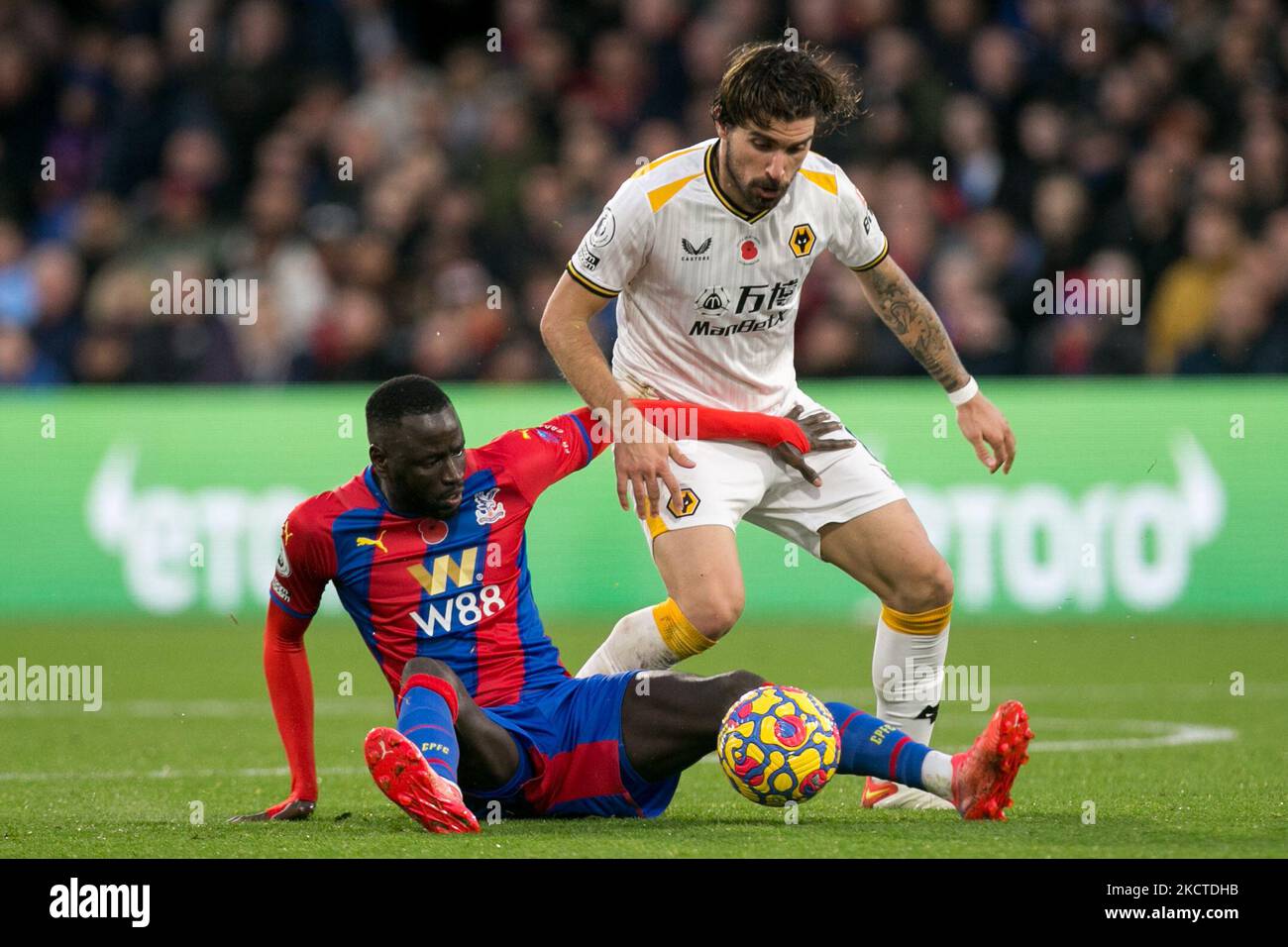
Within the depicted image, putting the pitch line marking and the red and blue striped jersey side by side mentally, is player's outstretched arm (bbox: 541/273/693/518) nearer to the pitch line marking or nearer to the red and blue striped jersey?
the red and blue striped jersey

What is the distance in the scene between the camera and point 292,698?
18.8ft

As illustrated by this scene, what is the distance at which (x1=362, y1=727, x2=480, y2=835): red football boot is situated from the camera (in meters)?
4.79

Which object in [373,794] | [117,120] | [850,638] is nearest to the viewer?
[373,794]

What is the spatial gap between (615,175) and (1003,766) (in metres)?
8.72

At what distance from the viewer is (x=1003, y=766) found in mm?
5219

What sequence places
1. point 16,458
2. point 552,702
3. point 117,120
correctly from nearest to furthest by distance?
1. point 552,702
2. point 16,458
3. point 117,120

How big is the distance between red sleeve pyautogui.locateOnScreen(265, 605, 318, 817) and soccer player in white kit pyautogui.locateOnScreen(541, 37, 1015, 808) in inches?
36.5

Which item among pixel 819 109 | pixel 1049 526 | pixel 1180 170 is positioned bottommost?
pixel 1049 526

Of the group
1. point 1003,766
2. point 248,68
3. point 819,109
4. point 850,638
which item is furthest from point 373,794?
point 248,68

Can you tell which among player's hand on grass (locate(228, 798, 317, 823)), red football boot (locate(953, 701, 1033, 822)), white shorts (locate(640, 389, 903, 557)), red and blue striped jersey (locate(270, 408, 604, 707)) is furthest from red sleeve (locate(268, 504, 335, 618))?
red football boot (locate(953, 701, 1033, 822))

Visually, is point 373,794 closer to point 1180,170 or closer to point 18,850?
point 18,850

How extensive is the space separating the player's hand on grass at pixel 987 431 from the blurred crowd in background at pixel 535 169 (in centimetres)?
603

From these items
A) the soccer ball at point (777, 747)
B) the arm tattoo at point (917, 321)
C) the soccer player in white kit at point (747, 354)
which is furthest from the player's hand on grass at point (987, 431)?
the soccer ball at point (777, 747)

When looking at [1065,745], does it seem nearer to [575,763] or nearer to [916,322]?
[916,322]
